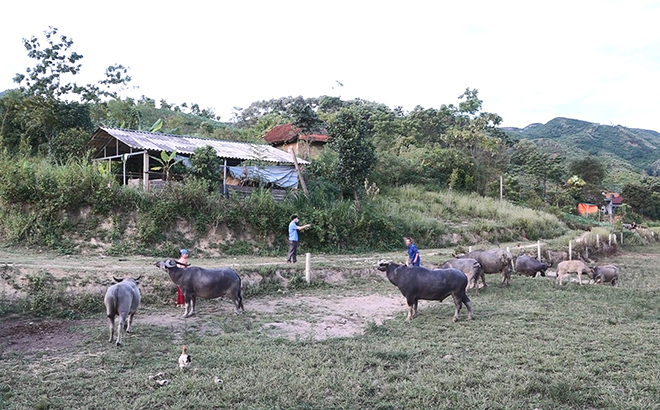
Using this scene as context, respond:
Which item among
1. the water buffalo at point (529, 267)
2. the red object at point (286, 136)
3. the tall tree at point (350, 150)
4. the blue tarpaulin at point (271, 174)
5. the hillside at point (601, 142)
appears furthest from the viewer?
the hillside at point (601, 142)

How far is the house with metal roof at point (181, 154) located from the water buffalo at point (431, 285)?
13255 millimetres

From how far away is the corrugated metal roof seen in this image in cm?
2180

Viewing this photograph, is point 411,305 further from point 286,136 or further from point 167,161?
point 286,136

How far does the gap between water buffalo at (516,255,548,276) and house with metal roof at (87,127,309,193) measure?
36.4 feet

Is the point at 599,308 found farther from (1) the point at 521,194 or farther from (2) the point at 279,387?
(1) the point at 521,194

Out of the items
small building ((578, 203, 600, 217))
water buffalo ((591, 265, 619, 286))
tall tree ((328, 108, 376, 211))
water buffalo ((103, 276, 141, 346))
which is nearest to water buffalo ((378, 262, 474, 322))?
water buffalo ((103, 276, 141, 346))

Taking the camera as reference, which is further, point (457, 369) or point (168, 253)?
point (168, 253)

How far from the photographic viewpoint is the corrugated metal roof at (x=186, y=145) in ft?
71.5

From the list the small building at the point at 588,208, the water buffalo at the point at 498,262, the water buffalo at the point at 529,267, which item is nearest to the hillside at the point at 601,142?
the small building at the point at 588,208

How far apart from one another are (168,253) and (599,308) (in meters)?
13.3

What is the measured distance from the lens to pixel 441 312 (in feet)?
35.0

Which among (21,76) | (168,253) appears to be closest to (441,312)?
(168,253)

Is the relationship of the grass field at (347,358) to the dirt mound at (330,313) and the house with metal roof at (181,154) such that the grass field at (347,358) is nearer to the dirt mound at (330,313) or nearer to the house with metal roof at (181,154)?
the dirt mound at (330,313)

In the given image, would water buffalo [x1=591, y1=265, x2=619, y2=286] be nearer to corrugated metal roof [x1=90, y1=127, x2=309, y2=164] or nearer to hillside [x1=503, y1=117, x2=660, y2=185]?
corrugated metal roof [x1=90, y1=127, x2=309, y2=164]
